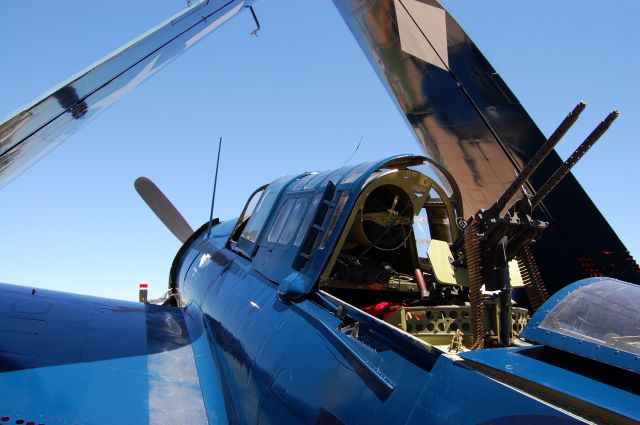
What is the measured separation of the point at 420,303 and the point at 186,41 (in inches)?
148

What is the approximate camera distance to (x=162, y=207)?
40.9ft

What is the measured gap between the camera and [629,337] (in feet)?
6.88

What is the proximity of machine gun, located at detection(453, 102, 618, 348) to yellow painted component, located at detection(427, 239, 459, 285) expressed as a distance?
1.91 feet

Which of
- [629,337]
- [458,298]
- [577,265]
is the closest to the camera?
[629,337]

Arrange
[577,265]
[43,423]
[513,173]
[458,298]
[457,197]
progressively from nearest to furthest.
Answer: [43,423], [458,298], [457,197], [577,265], [513,173]

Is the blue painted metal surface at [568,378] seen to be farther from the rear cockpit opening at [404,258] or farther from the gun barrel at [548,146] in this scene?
the rear cockpit opening at [404,258]

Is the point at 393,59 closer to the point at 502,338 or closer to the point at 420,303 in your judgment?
the point at 420,303

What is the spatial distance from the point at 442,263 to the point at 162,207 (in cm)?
922

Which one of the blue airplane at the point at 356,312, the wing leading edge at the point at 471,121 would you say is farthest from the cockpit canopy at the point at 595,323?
the wing leading edge at the point at 471,121

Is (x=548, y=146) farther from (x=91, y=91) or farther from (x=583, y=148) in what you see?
(x=91, y=91)

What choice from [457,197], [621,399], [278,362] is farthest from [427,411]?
[457,197]

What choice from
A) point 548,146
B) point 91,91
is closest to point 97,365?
point 91,91

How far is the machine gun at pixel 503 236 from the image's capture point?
3.31 meters

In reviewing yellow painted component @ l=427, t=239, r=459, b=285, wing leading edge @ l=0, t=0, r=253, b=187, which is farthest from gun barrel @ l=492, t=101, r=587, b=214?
wing leading edge @ l=0, t=0, r=253, b=187
